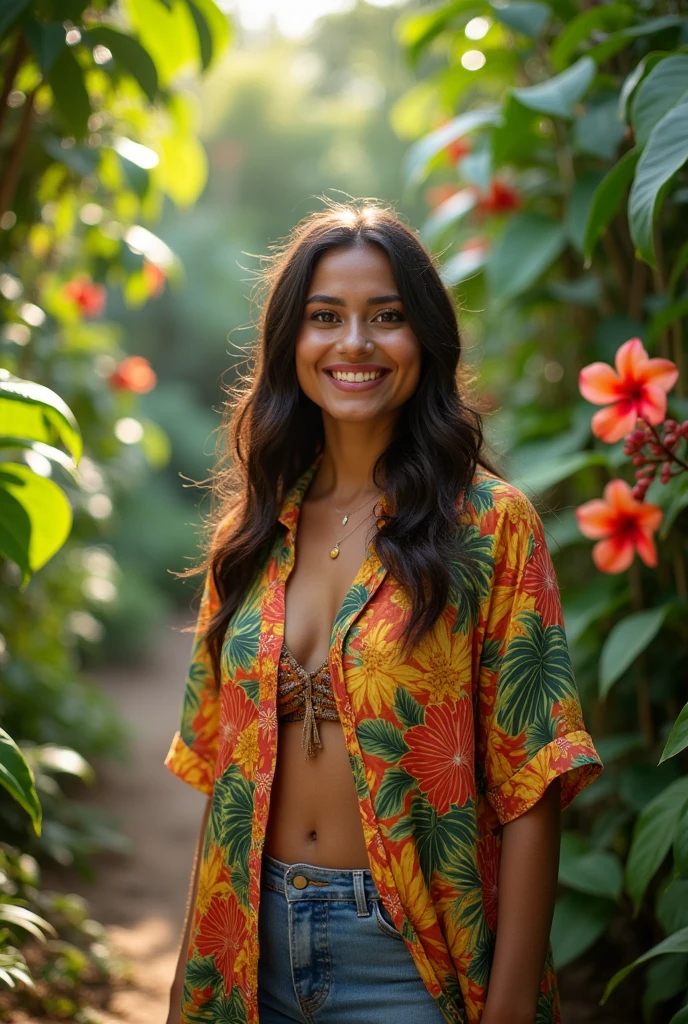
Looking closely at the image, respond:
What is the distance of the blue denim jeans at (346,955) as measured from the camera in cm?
128

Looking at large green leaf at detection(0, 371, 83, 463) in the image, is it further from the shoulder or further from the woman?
the shoulder

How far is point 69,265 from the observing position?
321cm

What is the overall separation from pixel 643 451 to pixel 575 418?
81cm

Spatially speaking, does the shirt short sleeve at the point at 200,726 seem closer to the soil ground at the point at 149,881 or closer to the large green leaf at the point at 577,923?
the soil ground at the point at 149,881

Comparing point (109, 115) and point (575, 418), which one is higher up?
point (109, 115)

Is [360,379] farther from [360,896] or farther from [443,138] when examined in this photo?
[443,138]

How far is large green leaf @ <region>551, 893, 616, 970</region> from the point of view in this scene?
1963mm

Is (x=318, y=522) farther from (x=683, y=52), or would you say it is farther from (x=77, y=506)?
(x=77, y=506)

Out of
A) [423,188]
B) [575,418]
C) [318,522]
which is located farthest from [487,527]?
[423,188]

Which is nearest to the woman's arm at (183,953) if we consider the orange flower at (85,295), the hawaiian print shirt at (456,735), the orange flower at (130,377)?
the hawaiian print shirt at (456,735)

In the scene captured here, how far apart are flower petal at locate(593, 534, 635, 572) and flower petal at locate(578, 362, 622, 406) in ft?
0.91

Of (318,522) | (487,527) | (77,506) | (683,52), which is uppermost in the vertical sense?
(77,506)

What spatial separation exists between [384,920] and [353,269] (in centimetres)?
86

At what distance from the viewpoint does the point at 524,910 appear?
1.27 m
